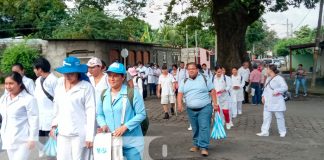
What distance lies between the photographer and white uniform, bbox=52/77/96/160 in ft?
15.8

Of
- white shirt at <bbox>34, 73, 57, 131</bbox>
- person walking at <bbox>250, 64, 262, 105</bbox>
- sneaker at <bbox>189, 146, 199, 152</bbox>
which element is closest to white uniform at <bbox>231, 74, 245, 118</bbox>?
person walking at <bbox>250, 64, 262, 105</bbox>

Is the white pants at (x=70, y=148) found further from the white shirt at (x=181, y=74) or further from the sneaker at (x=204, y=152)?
the white shirt at (x=181, y=74)

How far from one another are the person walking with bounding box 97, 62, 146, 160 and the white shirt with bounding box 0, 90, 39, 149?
2.81 feet

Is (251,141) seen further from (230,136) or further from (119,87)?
(119,87)

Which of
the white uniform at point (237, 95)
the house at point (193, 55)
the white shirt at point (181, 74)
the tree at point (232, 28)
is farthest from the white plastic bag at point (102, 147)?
the house at point (193, 55)

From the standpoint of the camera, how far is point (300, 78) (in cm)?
2145

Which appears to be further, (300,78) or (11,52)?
(11,52)

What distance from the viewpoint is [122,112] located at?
477 cm

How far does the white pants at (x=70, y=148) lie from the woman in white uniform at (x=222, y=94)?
6.25 metres

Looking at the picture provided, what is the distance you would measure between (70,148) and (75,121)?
11.7 inches

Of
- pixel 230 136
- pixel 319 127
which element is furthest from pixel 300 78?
pixel 230 136

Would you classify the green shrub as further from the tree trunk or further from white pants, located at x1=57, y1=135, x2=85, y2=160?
white pants, located at x1=57, y1=135, x2=85, y2=160

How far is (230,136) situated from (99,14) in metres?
35.7

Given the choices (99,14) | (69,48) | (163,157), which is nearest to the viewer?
(163,157)
